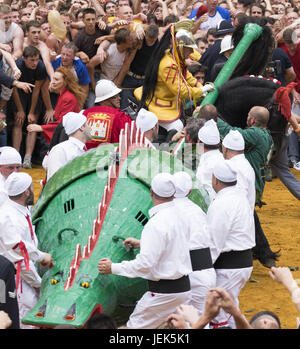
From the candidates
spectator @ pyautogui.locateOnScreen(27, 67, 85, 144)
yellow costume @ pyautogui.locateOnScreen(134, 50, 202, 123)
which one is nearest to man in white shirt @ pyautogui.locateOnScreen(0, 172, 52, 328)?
yellow costume @ pyautogui.locateOnScreen(134, 50, 202, 123)

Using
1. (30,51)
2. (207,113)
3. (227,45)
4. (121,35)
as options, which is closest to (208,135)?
(207,113)

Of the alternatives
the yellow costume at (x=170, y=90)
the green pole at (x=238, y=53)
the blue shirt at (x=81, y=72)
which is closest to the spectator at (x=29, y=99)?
the blue shirt at (x=81, y=72)

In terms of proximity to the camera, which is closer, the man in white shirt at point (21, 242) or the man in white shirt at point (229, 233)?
the man in white shirt at point (21, 242)

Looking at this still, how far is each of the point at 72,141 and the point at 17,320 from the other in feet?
8.66

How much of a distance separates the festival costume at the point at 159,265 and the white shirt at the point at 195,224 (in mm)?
494

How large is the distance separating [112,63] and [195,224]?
7.39 meters

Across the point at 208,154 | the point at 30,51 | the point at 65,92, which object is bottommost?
the point at 30,51

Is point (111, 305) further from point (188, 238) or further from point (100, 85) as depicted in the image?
point (100, 85)

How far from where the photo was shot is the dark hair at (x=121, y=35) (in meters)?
13.1

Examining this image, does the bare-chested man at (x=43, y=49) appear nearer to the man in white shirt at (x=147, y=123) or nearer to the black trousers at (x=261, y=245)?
the man in white shirt at (x=147, y=123)

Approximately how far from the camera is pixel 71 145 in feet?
25.5

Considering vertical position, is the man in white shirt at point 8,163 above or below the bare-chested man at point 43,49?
above

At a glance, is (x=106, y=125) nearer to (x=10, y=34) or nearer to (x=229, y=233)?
(x=229, y=233)

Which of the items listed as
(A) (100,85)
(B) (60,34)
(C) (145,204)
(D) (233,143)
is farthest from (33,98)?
(C) (145,204)
